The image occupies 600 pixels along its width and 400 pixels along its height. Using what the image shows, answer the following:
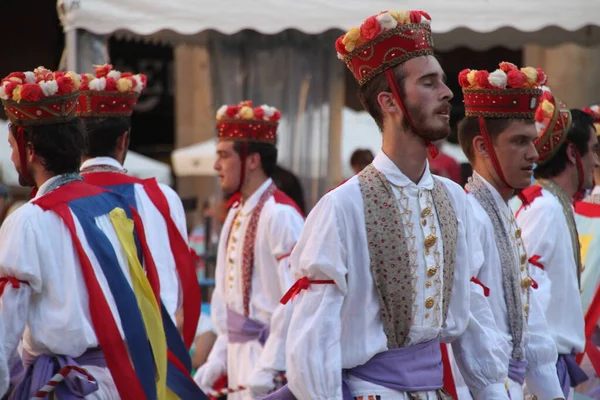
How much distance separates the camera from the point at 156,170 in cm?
1527

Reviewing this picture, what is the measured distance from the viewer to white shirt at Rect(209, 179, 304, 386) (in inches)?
253

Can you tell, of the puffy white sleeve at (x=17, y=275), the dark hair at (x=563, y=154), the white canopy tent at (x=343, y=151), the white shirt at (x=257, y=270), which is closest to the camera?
the puffy white sleeve at (x=17, y=275)

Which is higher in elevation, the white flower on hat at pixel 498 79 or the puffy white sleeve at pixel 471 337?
the white flower on hat at pixel 498 79

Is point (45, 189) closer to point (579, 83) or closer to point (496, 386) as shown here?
point (496, 386)

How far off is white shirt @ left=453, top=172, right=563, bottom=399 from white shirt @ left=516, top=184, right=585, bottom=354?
0.39 metres

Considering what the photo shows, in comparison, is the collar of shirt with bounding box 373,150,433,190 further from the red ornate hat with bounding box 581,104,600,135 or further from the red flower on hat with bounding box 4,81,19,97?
the red ornate hat with bounding box 581,104,600,135

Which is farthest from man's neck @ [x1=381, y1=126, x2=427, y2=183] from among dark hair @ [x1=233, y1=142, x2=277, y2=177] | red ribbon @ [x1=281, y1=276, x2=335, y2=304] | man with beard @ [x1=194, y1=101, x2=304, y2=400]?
dark hair @ [x1=233, y1=142, x2=277, y2=177]

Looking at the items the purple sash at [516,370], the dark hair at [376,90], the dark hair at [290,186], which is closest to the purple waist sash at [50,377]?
the dark hair at [376,90]

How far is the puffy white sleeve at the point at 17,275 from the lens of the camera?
3.98m

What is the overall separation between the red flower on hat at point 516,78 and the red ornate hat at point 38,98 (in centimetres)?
188

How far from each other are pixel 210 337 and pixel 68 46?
2418 millimetres

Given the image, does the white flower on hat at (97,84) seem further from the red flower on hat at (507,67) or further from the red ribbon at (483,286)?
the red ribbon at (483,286)

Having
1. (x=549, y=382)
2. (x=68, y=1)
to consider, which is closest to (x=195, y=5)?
(x=68, y=1)

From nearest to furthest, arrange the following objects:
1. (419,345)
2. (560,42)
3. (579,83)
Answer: (419,345) < (560,42) < (579,83)
